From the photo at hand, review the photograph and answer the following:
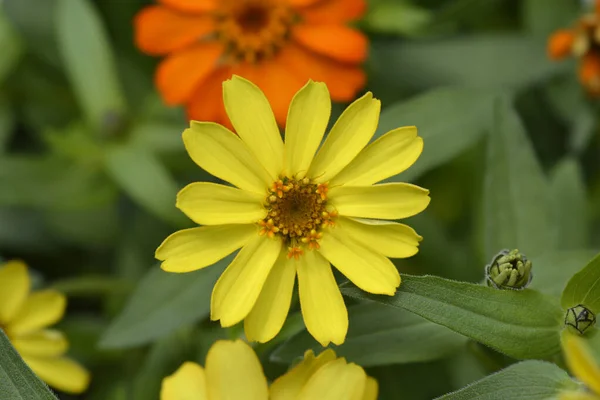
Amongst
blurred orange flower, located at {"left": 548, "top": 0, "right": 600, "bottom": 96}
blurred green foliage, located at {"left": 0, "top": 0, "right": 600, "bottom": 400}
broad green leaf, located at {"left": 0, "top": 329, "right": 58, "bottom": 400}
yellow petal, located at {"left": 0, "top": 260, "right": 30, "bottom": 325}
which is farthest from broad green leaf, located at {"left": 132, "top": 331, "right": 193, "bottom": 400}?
blurred orange flower, located at {"left": 548, "top": 0, "right": 600, "bottom": 96}

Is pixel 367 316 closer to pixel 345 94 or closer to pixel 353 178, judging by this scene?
pixel 353 178

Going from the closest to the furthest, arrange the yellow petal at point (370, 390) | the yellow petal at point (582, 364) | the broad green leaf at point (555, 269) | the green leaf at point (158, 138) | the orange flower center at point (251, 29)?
the yellow petal at point (582, 364)
the yellow petal at point (370, 390)
the broad green leaf at point (555, 269)
the orange flower center at point (251, 29)
the green leaf at point (158, 138)

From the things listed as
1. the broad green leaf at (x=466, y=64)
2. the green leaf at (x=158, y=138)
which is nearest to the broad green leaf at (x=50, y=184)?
the green leaf at (x=158, y=138)

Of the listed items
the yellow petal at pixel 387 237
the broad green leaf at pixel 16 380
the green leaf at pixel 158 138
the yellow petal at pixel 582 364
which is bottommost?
the yellow petal at pixel 582 364

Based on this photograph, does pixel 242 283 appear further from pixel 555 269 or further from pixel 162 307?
pixel 555 269

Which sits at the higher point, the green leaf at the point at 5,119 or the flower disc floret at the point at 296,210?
the green leaf at the point at 5,119

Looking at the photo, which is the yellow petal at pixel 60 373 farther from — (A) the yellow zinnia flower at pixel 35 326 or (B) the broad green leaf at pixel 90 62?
(B) the broad green leaf at pixel 90 62

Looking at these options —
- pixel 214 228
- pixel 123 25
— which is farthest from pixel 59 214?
pixel 214 228
